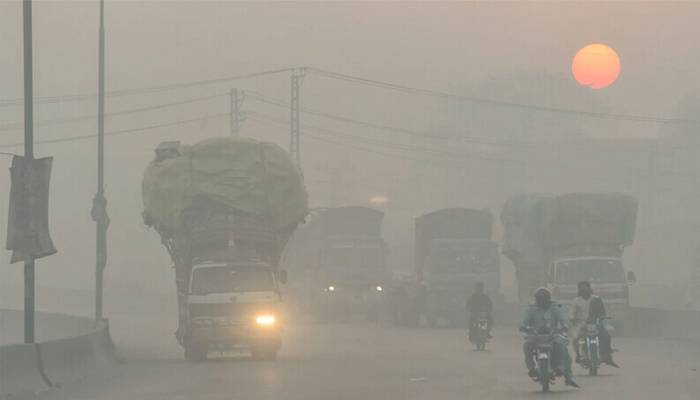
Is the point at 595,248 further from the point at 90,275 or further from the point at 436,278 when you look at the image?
the point at 90,275

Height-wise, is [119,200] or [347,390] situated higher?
[119,200]

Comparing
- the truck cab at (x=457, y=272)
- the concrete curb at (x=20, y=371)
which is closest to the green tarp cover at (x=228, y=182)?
the concrete curb at (x=20, y=371)

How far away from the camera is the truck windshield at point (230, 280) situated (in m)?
29.8

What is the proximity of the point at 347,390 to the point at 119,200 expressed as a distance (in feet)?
410

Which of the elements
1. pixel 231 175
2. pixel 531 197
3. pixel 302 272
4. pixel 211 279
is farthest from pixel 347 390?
pixel 302 272

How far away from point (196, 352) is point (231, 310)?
1.25 metres

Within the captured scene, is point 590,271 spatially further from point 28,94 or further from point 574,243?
point 28,94

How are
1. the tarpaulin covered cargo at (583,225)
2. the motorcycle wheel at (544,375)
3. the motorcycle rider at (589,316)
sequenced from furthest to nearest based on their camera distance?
1. the tarpaulin covered cargo at (583,225)
2. the motorcycle rider at (589,316)
3. the motorcycle wheel at (544,375)

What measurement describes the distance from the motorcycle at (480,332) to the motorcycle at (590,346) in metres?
9.44

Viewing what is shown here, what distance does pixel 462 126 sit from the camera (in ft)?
502

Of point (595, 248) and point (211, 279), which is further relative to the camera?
point (595, 248)

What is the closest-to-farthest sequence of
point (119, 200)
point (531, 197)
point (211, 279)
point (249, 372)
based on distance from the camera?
point (249, 372)
point (211, 279)
point (531, 197)
point (119, 200)

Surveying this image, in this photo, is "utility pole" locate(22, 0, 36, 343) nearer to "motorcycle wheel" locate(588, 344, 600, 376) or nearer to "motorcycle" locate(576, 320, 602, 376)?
"motorcycle" locate(576, 320, 602, 376)

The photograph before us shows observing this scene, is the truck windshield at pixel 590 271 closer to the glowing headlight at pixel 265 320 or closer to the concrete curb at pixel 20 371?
the glowing headlight at pixel 265 320
